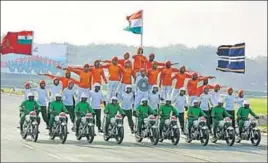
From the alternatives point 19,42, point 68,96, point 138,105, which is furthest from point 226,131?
point 19,42

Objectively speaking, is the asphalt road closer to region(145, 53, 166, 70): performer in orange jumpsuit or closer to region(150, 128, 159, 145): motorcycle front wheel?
region(150, 128, 159, 145): motorcycle front wheel

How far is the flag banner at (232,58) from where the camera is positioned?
31203 millimetres

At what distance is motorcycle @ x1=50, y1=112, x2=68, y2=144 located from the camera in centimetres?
2344

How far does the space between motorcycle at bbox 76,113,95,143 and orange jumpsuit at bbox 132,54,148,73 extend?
160 inches

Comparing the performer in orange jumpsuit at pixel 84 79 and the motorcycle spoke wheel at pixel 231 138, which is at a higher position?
the performer in orange jumpsuit at pixel 84 79

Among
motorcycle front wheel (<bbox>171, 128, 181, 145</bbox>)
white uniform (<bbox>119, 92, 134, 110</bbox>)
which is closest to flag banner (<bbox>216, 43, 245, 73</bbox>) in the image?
white uniform (<bbox>119, 92, 134, 110</bbox>)

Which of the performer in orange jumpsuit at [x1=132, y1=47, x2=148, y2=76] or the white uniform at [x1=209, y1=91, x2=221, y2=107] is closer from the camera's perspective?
the white uniform at [x1=209, y1=91, x2=221, y2=107]

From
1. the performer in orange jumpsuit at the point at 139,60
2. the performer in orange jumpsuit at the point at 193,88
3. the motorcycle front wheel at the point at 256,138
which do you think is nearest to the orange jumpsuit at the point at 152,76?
the performer in orange jumpsuit at the point at 139,60

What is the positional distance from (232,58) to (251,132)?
5.79 m

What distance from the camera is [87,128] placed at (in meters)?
24.0

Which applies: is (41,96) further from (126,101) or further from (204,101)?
(204,101)

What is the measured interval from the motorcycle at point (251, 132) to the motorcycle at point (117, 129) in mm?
5227

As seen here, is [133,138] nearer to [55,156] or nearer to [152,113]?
[152,113]

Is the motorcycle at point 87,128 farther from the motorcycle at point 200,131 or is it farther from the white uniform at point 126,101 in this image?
the motorcycle at point 200,131
